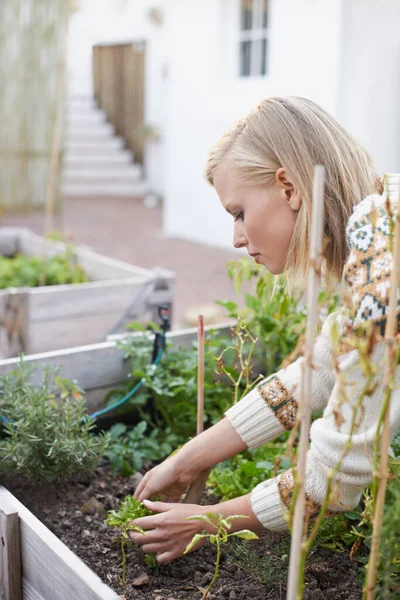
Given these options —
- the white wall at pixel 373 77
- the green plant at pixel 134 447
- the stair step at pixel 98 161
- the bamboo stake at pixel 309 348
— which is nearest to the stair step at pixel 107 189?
the stair step at pixel 98 161

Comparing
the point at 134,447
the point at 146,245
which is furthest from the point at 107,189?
the point at 134,447

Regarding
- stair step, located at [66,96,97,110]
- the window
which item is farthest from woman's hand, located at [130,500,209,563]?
stair step, located at [66,96,97,110]

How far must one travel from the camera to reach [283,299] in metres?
1.99

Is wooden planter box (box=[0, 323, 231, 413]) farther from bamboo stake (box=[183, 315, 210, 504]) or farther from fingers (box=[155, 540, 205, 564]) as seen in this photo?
fingers (box=[155, 540, 205, 564])

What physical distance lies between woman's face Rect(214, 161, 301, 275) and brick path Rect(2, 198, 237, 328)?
3.08m

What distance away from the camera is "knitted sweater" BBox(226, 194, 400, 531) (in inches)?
41.4

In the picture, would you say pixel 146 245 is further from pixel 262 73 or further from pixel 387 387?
pixel 387 387

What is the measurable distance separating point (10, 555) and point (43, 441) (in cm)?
38

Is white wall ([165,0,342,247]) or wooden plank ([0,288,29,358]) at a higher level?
white wall ([165,0,342,247])

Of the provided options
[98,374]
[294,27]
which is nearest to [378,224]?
[98,374]

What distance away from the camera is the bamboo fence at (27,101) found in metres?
5.41

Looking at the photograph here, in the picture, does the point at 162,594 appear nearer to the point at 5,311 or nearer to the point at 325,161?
the point at 325,161

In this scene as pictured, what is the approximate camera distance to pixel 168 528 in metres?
1.32

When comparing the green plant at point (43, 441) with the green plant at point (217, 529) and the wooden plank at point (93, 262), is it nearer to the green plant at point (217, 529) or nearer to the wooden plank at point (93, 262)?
the green plant at point (217, 529)
